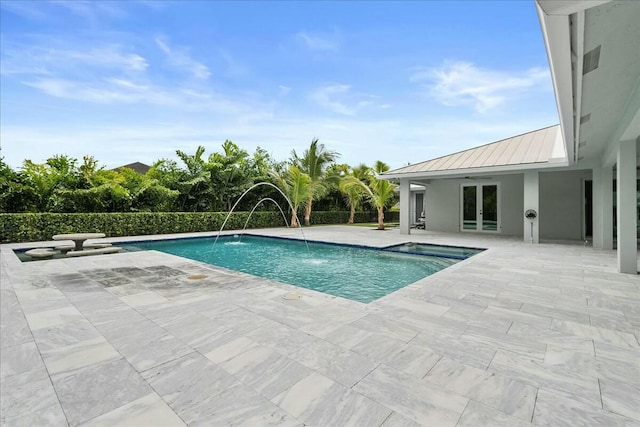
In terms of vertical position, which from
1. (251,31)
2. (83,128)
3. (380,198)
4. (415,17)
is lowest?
(380,198)

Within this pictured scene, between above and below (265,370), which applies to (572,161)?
above

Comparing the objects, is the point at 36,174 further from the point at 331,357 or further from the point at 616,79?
the point at 616,79

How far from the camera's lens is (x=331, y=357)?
107 inches

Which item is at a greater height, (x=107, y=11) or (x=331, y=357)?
(x=107, y=11)

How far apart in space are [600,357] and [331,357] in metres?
2.36

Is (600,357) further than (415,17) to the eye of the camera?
No

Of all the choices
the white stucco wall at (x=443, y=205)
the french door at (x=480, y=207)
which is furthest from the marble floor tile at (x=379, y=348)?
the white stucco wall at (x=443, y=205)

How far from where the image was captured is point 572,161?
378 inches

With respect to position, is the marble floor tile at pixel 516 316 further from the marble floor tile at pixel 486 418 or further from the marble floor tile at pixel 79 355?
the marble floor tile at pixel 79 355

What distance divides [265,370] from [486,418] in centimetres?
156

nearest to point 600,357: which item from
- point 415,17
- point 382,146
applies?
point 415,17

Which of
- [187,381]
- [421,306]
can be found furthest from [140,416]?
[421,306]

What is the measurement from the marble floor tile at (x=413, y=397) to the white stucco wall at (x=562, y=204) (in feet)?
46.2

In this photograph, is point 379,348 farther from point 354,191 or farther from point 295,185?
point 354,191
